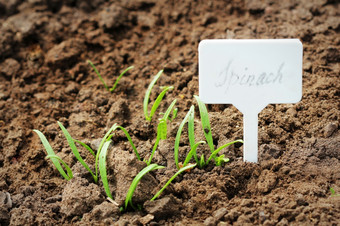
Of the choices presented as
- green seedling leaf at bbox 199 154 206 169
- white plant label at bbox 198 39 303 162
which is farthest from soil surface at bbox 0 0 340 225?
white plant label at bbox 198 39 303 162

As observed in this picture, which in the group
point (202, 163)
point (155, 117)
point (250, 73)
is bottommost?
point (202, 163)

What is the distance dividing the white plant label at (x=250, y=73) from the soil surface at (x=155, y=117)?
0.28m

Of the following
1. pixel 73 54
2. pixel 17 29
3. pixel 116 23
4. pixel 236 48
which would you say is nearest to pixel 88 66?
pixel 73 54

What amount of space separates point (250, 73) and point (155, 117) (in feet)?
2.36

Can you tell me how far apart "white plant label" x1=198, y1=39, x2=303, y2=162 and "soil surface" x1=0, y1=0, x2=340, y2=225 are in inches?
11.1

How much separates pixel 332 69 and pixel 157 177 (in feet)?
4.53

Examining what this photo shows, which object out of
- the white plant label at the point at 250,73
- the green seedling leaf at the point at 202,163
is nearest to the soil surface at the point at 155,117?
the green seedling leaf at the point at 202,163

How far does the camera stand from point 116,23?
309 centimetres

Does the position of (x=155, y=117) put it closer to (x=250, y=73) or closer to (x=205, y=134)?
(x=205, y=134)

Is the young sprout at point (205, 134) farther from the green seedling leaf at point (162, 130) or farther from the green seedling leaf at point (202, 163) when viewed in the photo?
the green seedling leaf at point (162, 130)

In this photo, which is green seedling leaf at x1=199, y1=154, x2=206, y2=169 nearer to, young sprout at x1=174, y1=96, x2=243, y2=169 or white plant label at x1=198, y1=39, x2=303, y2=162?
young sprout at x1=174, y1=96, x2=243, y2=169

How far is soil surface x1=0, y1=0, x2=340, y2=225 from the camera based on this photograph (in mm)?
1792

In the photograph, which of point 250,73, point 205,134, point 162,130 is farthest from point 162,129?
point 250,73

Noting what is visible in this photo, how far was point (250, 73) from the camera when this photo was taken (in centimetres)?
186
